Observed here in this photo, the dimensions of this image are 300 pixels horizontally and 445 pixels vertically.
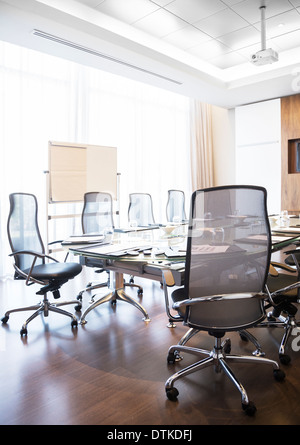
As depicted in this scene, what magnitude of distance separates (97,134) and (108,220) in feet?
7.12

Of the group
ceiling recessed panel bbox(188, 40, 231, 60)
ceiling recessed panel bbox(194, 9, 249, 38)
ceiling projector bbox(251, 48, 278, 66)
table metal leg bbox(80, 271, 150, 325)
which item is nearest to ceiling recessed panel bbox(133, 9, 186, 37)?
ceiling recessed panel bbox(194, 9, 249, 38)

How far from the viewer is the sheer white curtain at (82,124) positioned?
4719mm

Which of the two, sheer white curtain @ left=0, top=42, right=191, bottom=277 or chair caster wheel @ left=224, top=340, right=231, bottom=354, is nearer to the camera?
chair caster wheel @ left=224, top=340, right=231, bottom=354

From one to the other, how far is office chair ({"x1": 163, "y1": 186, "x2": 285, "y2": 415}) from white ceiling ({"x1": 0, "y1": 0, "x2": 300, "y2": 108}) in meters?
3.20

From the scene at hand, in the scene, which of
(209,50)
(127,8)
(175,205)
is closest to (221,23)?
(209,50)

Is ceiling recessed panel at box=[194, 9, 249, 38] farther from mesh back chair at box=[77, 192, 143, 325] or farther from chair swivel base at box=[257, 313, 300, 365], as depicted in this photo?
chair swivel base at box=[257, 313, 300, 365]

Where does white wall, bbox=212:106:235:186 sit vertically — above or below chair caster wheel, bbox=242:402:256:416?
above

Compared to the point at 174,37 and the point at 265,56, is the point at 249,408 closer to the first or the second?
the point at 265,56

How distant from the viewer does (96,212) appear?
4148 mm

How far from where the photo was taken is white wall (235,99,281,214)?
6.82 meters

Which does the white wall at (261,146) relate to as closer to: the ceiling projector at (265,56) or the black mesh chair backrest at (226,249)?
the ceiling projector at (265,56)

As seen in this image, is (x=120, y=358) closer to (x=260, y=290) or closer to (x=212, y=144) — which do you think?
(x=260, y=290)

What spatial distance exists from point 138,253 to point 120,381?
83 centimetres

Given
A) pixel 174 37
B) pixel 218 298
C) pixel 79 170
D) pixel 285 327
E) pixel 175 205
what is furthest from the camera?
pixel 175 205
